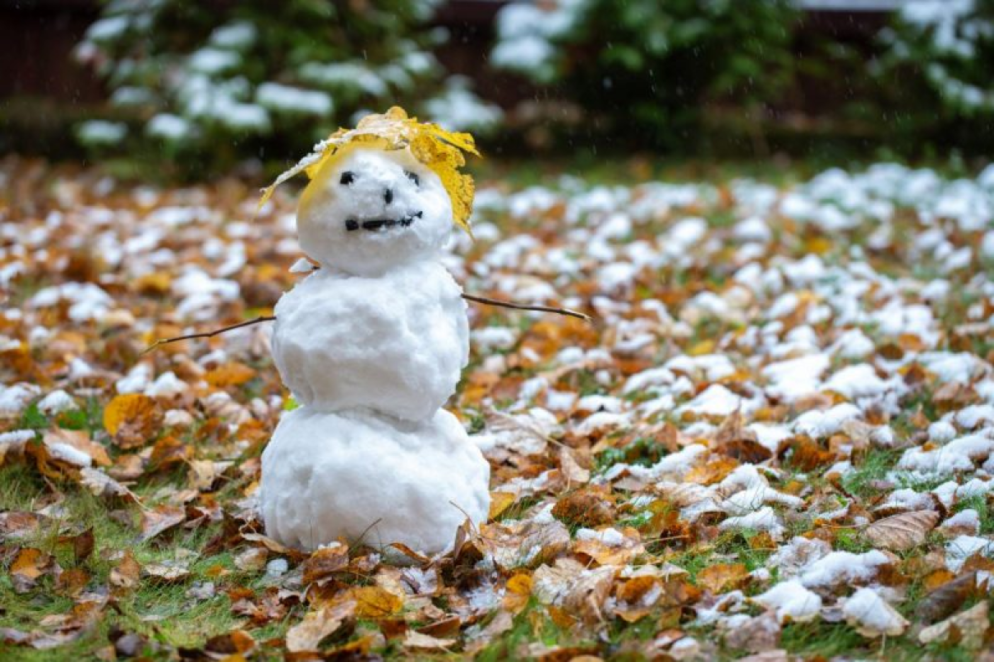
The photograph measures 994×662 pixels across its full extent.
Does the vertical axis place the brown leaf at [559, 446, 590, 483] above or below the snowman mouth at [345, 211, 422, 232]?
below

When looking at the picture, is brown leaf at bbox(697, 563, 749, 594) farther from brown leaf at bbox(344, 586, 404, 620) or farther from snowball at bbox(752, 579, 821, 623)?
brown leaf at bbox(344, 586, 404, 620)

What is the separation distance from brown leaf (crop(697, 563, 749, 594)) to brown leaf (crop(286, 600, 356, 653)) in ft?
2.22

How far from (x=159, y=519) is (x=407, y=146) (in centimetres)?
107

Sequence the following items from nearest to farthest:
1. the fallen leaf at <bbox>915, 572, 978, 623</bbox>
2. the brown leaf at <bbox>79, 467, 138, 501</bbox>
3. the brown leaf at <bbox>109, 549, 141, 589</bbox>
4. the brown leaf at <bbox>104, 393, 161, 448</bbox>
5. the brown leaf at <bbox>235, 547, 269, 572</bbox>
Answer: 1. the fallen leaf at <bbox>915, 572, 978, 623</bbox>
2. the brown leaf at <bbox>109, 549, 141, 589</bbox>
3. the brown leaf at <bbox>235, 547, 269, 572</bbox>
4. the brown leaf at <bbox>79, 467, 138, 501</bbox>
5. the brown leaf at <bbox>104, 393, 161, 448</bbox>

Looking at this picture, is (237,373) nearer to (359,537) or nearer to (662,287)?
(359,537)

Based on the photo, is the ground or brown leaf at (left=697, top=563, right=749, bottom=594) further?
brown leaf at (left=697, top=563, right=749, bottom=594)

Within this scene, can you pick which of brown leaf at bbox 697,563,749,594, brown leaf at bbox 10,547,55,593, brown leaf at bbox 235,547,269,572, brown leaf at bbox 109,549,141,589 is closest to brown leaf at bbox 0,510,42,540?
brown leaf at bbox 10,547,55,593

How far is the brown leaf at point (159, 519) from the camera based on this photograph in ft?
8.13

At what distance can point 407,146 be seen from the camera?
229 cm

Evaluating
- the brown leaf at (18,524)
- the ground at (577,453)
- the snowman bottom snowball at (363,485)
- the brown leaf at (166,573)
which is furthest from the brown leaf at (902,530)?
the brown leaf at (18,524)

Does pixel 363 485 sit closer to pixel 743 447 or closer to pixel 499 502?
pixel 499 502

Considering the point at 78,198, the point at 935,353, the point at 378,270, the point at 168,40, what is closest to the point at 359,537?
the point at 378,270

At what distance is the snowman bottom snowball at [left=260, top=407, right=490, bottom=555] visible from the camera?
2.19m

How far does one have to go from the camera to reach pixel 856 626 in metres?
1.88
